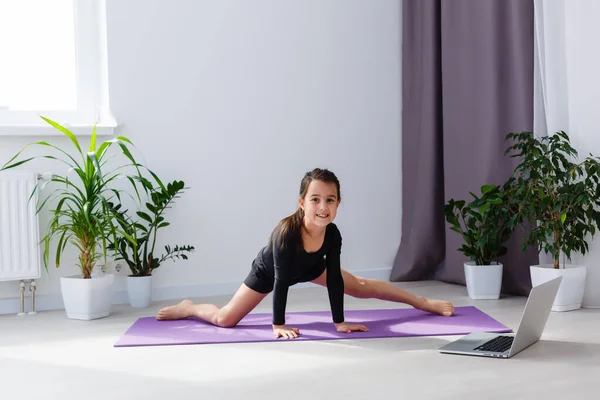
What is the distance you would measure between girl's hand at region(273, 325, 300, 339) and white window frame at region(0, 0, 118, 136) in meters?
1.49

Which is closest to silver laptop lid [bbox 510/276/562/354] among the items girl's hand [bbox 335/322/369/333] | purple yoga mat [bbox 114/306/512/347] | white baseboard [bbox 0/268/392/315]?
purple yoga mat [bbox 114/306/512/347]

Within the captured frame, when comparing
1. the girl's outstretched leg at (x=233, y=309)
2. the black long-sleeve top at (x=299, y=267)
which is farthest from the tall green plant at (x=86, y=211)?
the black long-sleeve top at (x=299, y=267)

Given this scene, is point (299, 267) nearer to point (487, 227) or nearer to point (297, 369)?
point (297, 369)

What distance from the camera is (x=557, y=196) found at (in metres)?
3.22

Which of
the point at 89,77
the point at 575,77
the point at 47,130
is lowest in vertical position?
the point at 47,130

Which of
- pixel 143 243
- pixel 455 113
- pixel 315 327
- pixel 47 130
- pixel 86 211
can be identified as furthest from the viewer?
pixel 455 113

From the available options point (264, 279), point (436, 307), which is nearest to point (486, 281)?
point (436, 307)

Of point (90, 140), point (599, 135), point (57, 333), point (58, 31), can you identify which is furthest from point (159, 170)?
point (599, 135)

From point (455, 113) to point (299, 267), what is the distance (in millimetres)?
1608

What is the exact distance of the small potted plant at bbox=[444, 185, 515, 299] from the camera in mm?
3537

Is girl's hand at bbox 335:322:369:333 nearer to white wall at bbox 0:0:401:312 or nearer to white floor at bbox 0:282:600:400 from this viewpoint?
white floor at bbox 0:282:600:400

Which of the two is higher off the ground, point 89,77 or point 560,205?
point 89,77

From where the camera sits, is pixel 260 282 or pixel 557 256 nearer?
pixel 260 282

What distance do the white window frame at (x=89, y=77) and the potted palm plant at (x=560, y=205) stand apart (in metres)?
1.96
